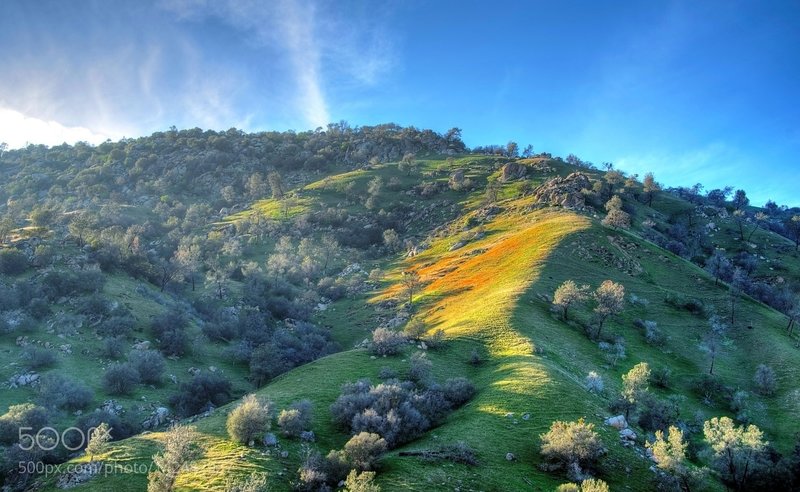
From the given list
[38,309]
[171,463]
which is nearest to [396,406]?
[171,463]

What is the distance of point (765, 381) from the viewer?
4778 centimetres

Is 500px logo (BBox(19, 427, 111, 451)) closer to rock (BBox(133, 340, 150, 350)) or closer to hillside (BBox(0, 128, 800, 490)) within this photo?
hillside (BBox(0, 128, 800, 490))

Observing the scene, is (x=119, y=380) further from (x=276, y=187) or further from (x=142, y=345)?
(x=276, y=187)

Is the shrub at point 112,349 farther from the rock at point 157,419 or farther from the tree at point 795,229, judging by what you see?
the tree at point 795,229

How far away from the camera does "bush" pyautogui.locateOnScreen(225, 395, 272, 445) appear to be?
90.1 ft

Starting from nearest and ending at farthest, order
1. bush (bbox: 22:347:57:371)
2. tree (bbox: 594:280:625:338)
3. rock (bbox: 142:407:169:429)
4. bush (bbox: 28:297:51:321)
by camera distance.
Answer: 1. rock (bbox: 142:407:169:429)
2. bush (bbox: 22:347:57:371)
3. bush (bbox: 28:297:51:321)
4. tree (bbox: 594:280:625:338)

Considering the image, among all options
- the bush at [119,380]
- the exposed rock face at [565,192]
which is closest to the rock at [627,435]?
the bush at [119,380]

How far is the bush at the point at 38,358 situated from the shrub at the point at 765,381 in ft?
241

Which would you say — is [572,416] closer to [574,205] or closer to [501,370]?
[501,370]

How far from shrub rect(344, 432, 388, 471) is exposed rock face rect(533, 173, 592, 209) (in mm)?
103191

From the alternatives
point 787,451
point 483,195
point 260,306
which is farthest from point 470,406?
point 483,195

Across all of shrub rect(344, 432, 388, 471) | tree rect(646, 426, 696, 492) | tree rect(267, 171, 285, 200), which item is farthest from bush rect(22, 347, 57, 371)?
tree rect(267, 171, 285, 200)

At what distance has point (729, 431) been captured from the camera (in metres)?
26.7

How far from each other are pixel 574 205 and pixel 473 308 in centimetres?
6742
